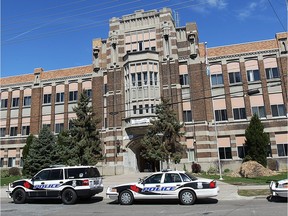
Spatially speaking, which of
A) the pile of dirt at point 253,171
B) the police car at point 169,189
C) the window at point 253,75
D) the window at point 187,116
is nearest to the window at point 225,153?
the window at point 187,116

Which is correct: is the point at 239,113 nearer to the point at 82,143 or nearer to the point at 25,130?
the point at 82,143

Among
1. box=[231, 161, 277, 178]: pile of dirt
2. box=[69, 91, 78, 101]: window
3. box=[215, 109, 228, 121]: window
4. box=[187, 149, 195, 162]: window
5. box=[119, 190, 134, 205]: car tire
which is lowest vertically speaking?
box=[119, 190, 134, 205]: car tire

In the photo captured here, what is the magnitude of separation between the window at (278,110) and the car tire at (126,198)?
24055 mm

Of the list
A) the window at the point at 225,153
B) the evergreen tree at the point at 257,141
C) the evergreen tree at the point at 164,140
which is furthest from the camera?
the window at the point at 225,153

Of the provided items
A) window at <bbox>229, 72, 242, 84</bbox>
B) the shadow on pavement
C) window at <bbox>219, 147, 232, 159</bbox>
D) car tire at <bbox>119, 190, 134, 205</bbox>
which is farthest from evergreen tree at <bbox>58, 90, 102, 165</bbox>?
the shadow on pavement

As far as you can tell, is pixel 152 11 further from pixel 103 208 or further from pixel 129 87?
pixel 103 208

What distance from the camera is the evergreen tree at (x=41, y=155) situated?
29.2 m

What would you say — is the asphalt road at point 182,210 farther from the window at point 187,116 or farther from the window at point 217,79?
the window at point 217,79

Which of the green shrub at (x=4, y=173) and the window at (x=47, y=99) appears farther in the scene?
the window at (x=47, y=99)

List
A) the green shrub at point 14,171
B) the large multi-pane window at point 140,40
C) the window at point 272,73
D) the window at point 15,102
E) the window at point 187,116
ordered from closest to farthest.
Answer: the window at point 272,73
the window at point 187,116
the large multi-pane window at point 140,40
the green shrub at point 14,171
the window at point 15,102

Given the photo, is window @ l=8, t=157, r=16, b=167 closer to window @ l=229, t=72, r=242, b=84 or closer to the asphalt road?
the asphalt road

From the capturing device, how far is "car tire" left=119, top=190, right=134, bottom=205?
44.5ft

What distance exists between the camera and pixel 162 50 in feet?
113

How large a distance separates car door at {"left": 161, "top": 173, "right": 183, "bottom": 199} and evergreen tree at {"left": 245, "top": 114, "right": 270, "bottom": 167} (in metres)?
18.5
